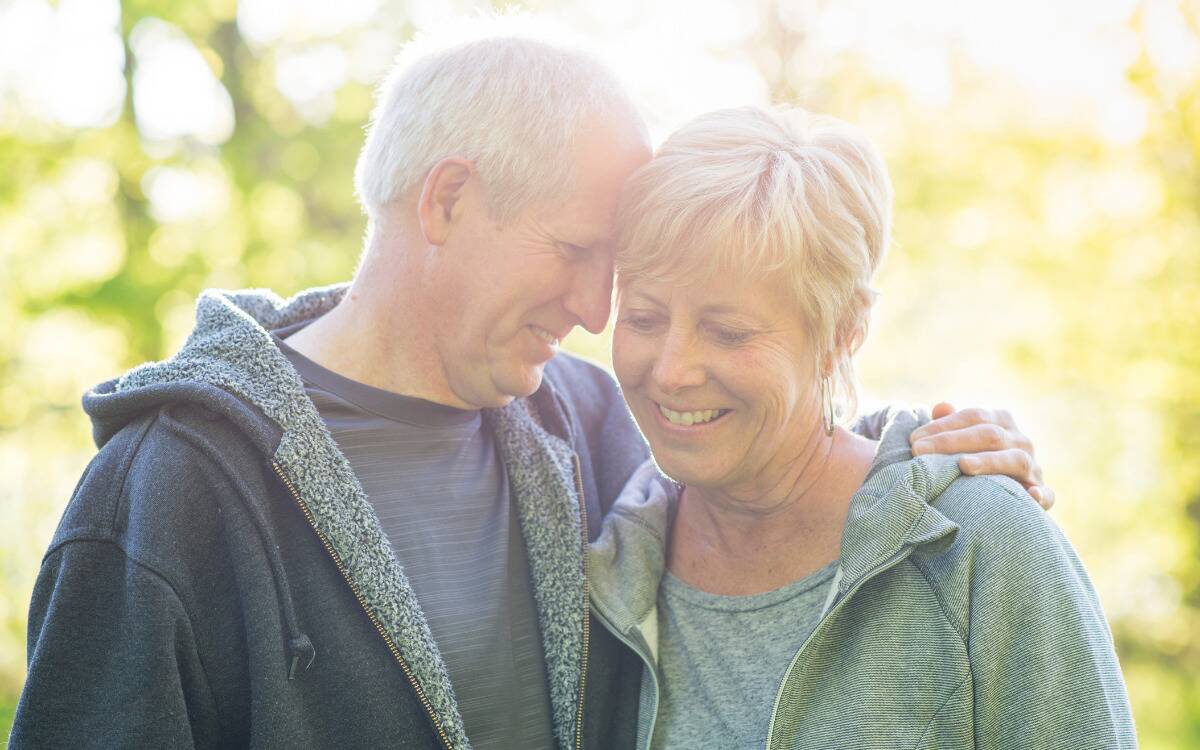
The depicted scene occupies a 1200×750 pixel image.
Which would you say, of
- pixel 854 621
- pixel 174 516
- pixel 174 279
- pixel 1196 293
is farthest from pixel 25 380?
pixel 1196 293

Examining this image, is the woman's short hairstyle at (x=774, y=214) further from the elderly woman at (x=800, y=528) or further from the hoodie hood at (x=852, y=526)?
the hoodie hood at (x=852, y=526)

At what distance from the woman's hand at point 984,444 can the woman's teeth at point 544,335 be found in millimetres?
840

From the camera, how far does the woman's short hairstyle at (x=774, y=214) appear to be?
211 cm

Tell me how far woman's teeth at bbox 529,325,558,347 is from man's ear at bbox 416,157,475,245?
0.94 ft

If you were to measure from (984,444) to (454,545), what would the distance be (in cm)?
116

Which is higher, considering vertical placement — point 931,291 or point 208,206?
point 208,206

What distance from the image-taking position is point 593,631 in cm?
238

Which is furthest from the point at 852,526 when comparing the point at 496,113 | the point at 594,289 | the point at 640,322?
the point at 496,113

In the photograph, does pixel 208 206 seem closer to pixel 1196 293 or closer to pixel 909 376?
pixel 909 376

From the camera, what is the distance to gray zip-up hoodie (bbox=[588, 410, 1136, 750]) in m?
1.83

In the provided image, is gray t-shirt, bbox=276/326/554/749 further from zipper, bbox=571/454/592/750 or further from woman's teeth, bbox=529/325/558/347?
woman's teeth, bbox=529/325/558/347

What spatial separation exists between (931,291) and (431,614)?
670cm

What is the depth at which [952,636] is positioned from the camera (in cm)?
194

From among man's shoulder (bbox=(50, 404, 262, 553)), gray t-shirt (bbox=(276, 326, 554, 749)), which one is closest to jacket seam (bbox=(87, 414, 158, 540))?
man's shoulder (bbox=(50, 404, 262, 553))
